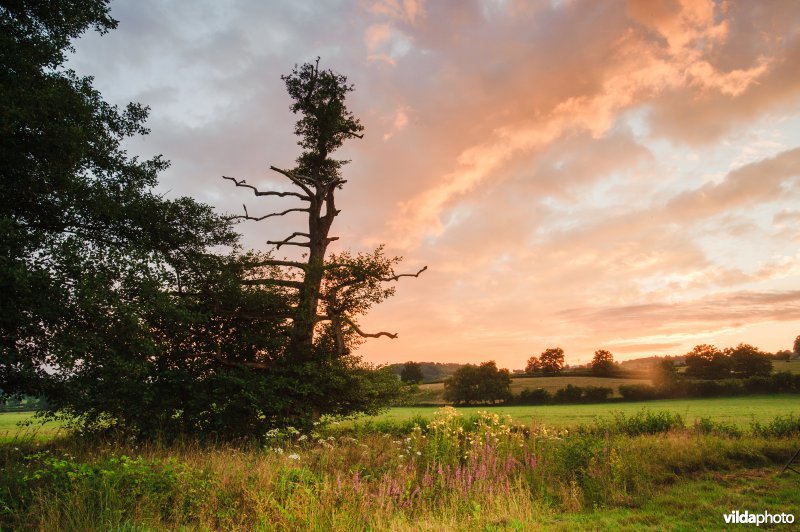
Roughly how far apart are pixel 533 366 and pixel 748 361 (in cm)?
3326

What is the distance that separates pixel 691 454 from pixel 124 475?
14.1 m

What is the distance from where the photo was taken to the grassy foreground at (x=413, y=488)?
6285 millimetres

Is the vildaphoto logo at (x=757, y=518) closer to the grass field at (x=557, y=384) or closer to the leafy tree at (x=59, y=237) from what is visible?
the leafy tree at (x=59, y=237)

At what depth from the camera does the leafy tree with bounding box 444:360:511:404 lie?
57.3 metres

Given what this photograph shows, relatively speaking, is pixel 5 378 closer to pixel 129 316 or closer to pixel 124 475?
pixel 129 316

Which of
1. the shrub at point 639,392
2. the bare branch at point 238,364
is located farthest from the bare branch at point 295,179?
the shrub at point 639,392

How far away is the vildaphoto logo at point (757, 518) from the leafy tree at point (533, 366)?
243 feet

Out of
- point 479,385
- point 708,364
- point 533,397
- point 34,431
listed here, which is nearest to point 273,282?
point 34,431

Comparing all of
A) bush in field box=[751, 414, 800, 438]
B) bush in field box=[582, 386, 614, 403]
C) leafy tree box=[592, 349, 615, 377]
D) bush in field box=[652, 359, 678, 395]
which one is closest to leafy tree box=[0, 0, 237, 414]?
bush in field box=[751, 414, 800, 438]

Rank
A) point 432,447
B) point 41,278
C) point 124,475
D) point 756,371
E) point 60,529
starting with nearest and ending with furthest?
point 60,529 < point 124,475 < point 432,447 < point 41,278 < point 756,371

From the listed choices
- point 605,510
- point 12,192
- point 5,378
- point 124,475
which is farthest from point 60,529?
point 12,192

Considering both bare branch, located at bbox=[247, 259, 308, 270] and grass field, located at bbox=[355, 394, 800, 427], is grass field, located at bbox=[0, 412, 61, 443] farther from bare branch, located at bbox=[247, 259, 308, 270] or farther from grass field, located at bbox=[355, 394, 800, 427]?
grass field, located at bbox=[355, 394, 800, 427]

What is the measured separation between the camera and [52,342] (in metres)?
12.8

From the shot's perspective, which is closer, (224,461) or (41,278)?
(224,461)
